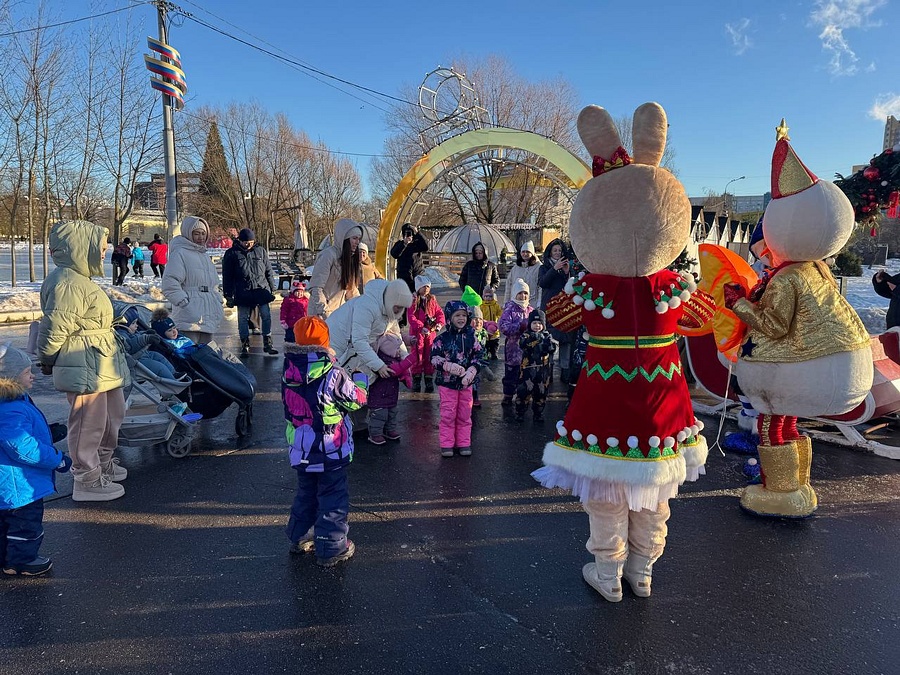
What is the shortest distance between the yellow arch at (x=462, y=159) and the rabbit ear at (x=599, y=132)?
20.3ft

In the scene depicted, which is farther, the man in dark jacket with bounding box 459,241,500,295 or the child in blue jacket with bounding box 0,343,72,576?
the man in dark jacket with bounding box 459,241,500,295

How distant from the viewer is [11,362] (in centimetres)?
289

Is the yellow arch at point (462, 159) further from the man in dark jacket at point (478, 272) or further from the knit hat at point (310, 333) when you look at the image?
the knit hat at point (310, 333)

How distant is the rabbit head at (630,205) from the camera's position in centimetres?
258

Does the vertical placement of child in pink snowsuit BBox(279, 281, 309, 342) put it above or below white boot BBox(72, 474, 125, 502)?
above

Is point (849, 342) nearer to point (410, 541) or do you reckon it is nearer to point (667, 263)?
point (667, 263)

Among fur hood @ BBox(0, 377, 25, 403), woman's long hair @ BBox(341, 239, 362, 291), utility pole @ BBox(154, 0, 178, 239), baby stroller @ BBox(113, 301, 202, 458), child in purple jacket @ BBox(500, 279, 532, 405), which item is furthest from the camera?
utility pole @ BBox(154, 0, 178, 239)

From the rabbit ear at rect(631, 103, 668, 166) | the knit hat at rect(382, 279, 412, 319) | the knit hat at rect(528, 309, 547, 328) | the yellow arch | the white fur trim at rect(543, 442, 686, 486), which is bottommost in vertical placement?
the white fur trim at rect(543, 442, 686, 486)

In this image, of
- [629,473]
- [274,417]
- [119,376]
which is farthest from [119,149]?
[629,473]

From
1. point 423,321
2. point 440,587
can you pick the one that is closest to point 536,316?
point 423,321

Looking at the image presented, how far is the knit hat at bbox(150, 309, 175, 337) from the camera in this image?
5012 millimetres

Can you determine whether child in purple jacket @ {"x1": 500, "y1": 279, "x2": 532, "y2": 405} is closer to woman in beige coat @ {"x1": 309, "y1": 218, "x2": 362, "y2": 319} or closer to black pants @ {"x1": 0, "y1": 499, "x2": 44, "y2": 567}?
woman in beige coat @ {"x1": 309, "y1": 218, "x2": 362, "y2": 319}

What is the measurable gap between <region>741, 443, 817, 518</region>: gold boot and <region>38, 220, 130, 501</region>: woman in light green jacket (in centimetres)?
439

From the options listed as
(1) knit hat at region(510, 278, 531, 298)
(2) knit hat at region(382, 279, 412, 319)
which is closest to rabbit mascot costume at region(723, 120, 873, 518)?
(2) knit hat at region(382, 279, 412, 319)
